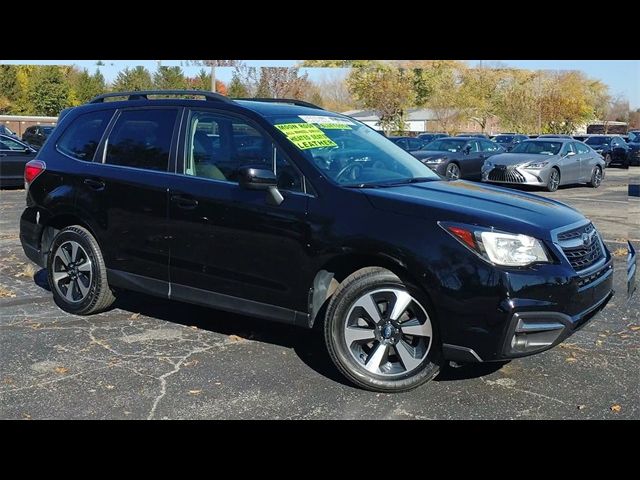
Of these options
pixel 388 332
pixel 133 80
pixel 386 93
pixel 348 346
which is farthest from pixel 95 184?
pixel 386 93

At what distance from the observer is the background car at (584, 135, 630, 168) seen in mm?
28969

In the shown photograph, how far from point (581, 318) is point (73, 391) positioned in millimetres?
3125

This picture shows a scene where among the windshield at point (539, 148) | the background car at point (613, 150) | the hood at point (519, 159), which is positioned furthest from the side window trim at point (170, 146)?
the background car at point (613, 150)

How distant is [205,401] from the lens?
12.7 feet

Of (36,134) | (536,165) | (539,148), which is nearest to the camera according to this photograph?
(536,165)

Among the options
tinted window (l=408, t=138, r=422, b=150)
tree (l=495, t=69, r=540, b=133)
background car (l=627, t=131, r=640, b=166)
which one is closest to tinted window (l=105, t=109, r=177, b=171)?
tinted window (l=408, t=138, r=422, b=150)

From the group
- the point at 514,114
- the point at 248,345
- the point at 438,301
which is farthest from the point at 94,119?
the point at 514,114

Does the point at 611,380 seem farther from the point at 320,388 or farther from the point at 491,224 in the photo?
the point at 320,388

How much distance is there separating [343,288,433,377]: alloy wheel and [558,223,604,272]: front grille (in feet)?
3.08

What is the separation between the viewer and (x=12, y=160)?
1642 centimetres

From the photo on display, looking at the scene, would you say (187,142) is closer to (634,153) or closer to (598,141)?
(634,153)

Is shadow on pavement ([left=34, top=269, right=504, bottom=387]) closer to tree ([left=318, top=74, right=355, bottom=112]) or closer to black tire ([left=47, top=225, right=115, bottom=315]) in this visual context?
black tire ([left=47, top=225, right=115, bottom=315])

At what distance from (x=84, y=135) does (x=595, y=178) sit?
16894mm

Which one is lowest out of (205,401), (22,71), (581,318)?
(205,401)
